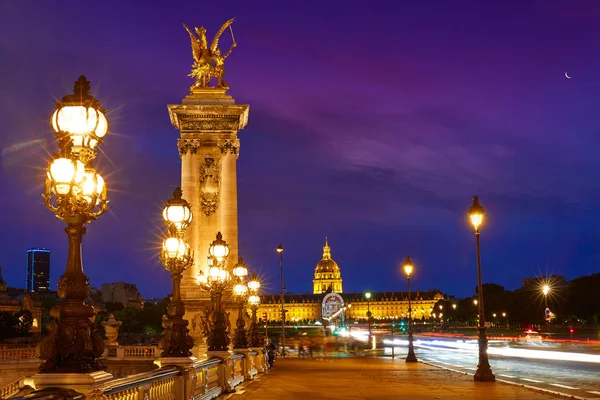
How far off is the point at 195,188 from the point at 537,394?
29128 millimetres

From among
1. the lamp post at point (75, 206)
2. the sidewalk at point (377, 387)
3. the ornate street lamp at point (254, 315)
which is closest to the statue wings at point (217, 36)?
the ornate street lamp at point (254, 315)

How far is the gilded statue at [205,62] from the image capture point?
5128 cm

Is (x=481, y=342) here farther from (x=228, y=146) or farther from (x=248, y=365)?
(x=228, y=146)

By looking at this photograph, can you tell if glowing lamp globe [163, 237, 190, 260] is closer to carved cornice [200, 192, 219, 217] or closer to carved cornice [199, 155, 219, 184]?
carved cornice [200, 192, 219, 217]

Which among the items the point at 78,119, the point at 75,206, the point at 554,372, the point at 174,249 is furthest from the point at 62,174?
the point at 554,372

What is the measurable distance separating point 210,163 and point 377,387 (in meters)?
25.3

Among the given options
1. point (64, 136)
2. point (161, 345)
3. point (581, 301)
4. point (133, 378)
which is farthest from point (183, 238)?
point (581, 301)

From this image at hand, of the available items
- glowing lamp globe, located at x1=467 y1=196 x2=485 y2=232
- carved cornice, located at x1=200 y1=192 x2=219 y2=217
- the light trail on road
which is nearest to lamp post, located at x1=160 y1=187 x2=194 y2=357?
the light trail on road

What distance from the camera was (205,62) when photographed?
→ 51281 mm

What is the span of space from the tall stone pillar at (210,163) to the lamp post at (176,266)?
27708 mm

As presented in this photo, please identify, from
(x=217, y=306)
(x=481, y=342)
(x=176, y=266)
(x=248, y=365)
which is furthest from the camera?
(x=248, y=365)

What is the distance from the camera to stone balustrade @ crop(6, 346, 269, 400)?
9609 mm

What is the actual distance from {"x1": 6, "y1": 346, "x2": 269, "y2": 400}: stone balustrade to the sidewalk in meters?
0.67

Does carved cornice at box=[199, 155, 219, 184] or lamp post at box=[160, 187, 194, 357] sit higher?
carved cornice at box=[199, 155, 219, 184]
